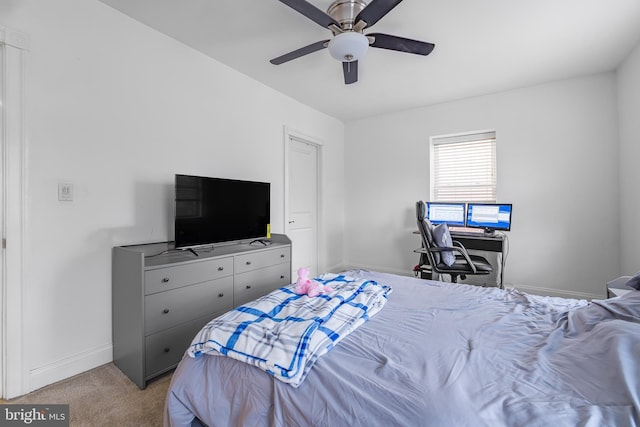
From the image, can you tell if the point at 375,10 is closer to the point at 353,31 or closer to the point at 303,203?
the point at 353,31

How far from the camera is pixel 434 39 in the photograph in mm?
2506

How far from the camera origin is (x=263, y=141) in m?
3.44

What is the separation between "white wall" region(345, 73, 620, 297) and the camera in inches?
128

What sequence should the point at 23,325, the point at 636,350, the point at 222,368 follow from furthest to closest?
1. the point at 23,325
2. the point at 222,368
3. the point at 636,350

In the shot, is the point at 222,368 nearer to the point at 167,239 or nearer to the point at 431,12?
the point at 167,239

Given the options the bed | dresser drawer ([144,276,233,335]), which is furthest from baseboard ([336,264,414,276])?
the bed

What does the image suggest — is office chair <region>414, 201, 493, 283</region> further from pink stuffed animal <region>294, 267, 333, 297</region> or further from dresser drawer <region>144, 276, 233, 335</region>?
dresser drawer <region>144, 276, 233, 335</region>

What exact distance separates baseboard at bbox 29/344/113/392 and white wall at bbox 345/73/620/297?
3.69 metres

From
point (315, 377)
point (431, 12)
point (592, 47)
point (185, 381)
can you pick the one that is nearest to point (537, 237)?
point (592, 47)

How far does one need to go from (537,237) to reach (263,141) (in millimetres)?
3521

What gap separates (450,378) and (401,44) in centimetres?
212

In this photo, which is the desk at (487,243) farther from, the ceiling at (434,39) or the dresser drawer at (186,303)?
the dresser drawer at (186,303)

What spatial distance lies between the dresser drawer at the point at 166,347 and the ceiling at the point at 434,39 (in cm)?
231

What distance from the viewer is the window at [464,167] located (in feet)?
12.8
